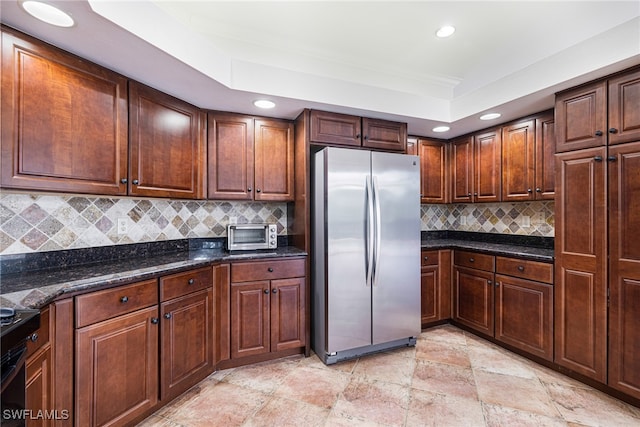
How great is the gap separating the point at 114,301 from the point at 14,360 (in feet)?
2.05

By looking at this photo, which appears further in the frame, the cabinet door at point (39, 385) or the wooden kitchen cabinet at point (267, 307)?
the wooden kitchen cabinet at point (267, 307)

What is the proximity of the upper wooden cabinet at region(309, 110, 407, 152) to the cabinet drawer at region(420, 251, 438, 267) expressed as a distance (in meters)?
1.11

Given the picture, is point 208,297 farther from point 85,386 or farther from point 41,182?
point 41,182

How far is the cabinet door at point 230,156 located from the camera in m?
2.56

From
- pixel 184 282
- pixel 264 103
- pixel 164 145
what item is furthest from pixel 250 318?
pixel 264 103

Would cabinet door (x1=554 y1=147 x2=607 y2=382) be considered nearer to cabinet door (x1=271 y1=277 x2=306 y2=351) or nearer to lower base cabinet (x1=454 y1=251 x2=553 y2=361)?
lower base cabinet (x1=454 y1=251 x2=553 y2=361)

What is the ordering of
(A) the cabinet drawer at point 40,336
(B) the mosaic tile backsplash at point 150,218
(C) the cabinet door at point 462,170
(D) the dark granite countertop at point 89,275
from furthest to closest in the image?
(C) the cabinet door at point 462,170 < (B) the mosaic tile backsplash at point 150,218 < (D) the dark granite countertop at point 89,275 < (A) the cabinet drawer at point 40,336

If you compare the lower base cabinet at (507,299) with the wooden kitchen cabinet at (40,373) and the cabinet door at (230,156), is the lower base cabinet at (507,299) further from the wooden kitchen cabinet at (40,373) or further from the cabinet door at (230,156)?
the wooden kitchen cabinet at (40,373)

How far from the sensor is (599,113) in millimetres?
2027

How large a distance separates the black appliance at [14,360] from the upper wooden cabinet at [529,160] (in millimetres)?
3418

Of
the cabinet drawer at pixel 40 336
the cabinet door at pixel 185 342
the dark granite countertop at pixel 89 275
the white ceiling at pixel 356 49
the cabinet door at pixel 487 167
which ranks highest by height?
the white ceiling at pixel 356 49

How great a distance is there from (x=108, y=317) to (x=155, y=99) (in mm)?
1476

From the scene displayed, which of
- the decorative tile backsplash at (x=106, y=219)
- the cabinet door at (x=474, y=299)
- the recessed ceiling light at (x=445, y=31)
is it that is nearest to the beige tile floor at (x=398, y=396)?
the cabinet door at (x=474, y=299)

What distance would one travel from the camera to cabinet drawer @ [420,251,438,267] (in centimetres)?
309
